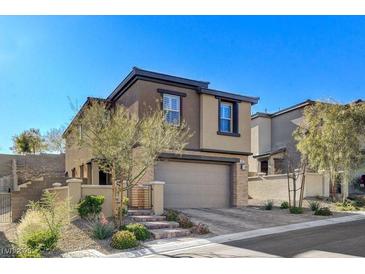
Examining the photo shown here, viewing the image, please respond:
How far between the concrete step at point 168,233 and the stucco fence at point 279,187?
12017mm

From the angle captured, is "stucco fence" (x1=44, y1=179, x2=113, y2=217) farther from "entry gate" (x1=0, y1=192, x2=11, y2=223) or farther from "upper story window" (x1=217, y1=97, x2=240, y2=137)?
"upper story window" (x1=217, y1=97, x2=240, y2=137)

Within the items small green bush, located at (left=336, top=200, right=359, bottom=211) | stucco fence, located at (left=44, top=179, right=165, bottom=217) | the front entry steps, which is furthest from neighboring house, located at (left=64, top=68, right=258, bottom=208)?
small green bush, located at (left=336, top=200, right=359, bottom=211)

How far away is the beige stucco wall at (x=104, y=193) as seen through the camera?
1445 cm

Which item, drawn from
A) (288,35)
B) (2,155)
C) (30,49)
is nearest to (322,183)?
(288,35)

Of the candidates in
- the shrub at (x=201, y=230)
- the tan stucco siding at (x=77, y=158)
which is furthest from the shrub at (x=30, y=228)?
the tan stucco siding at (x=77, y=158)

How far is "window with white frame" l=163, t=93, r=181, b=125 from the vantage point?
728 inches

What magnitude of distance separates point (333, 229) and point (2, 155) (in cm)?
2899

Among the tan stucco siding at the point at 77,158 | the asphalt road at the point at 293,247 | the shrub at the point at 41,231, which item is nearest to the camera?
the asphalt road at the point at 293,247

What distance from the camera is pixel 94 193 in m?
14.6

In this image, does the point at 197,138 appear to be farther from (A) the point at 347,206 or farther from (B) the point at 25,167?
(B) the point at 25,167

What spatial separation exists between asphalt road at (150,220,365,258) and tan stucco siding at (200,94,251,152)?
7.69 m

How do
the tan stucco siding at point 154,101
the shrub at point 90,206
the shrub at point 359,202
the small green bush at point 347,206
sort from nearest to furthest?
the shrub at point 90,206
the tan stucco siding at point 154,101
the small green bush at point 347,206
the shrub at point 359,202

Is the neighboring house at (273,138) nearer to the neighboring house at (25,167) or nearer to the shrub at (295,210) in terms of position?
the shrub at (295,210)
